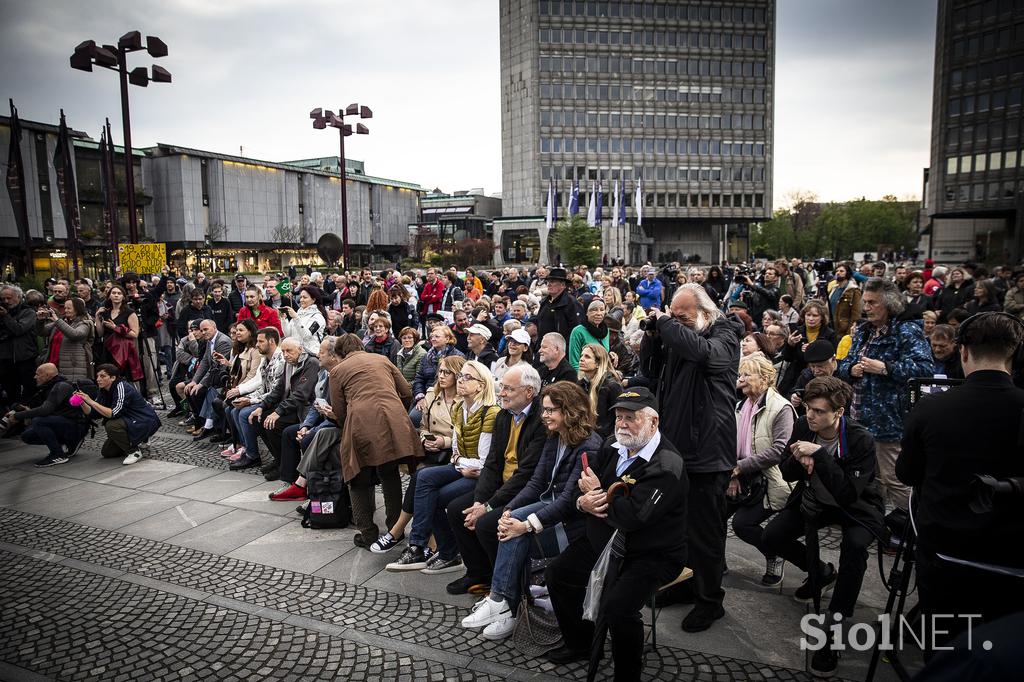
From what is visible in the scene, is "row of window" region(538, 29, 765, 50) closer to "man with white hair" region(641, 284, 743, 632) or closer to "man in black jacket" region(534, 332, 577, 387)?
"man in black jacket" region(534, 332, 577, 387)

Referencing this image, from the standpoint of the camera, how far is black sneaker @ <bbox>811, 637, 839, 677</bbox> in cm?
371

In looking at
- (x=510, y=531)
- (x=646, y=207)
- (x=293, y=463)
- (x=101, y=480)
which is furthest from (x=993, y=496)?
(x=646, y=207)

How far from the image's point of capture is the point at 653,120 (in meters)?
79.6

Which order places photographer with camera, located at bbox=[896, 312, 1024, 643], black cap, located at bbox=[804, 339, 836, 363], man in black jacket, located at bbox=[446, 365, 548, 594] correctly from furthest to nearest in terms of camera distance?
black cap, located at bbox=[804, 339, 836, 363] → man in black jacket, located at bbox=[446, 365, 548, 594] → photographer with camera, located at bbox=[896, 312, 1024, 643]

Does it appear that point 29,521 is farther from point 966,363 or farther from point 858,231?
point 858,231

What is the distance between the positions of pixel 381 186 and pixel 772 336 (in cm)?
8118

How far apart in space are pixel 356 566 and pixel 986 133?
81.9 metres

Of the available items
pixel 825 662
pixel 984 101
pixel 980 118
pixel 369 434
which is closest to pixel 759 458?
pixel 825 662

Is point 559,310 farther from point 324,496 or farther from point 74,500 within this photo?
point 74,500

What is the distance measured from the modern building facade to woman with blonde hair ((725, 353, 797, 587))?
230ft

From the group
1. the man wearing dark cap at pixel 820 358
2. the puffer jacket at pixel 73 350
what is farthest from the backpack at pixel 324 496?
the puffer jacket at pixel 73 350

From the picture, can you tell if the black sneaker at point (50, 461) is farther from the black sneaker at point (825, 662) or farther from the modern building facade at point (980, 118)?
the modern building facade at point (980, 118)

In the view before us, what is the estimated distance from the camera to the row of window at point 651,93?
78.1 metres

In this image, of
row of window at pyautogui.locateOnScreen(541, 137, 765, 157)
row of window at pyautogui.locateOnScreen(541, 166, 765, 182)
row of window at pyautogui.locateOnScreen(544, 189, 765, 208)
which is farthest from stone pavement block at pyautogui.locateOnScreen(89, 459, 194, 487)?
row of window at pyautogui.locateOnScreen(541, 137, 765, 157)
